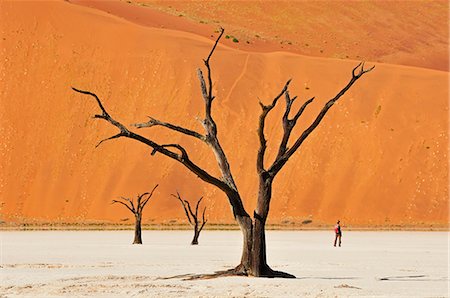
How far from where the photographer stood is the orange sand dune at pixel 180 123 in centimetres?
7944

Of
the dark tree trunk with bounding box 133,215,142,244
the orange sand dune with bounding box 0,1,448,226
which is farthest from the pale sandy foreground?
the orange sand dune with bounding box 0,1,448,226

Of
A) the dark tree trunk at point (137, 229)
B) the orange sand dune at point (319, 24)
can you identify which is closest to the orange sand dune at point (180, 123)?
the orange sand dune at point (319, 24)

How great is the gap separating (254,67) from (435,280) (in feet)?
242

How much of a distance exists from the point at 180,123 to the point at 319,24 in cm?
5332

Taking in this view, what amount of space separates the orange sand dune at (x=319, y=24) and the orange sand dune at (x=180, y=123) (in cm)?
1531

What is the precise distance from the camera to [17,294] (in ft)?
67.8

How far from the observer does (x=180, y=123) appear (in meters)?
88.2

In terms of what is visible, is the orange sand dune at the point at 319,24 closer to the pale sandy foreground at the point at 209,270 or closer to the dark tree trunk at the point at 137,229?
the dark tree trunk at the point at 137,229

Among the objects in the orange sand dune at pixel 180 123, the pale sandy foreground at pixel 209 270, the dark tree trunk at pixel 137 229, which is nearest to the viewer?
the pale sandy foreground at pixel 209 270

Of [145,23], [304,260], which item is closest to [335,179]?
[145,23]

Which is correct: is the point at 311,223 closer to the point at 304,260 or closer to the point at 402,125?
the point at 402,125

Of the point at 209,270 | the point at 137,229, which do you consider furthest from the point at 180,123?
the point at 209,270

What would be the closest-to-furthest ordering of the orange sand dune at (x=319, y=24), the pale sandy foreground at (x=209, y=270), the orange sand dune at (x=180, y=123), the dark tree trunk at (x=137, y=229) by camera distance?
the pale sandy foreground at (x=209, y=270) → the dark tree trunk at (x=137, y=229) → the orange sand dune at (x=180, y=123) → the orange sand dune at (x=319, y=24)

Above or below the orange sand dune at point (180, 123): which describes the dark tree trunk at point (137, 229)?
below
